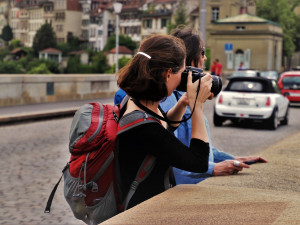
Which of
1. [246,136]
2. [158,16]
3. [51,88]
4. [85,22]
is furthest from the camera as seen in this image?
[85,22]

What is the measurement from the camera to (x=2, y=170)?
895 cm

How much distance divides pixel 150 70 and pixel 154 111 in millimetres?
209

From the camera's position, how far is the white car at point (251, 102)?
17.3 m

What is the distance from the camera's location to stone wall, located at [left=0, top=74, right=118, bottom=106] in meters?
19.9

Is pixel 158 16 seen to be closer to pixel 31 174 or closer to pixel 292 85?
pixel 292 85

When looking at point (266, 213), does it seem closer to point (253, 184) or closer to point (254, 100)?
point (253, 184)

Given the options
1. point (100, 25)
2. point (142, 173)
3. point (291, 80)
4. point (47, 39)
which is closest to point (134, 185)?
point (142, 173)

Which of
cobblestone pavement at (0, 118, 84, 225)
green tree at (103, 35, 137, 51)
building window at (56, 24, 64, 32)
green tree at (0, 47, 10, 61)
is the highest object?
cobblestone pavement at (0, 118, 84, 225)

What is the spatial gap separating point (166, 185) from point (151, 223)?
0.48 meters

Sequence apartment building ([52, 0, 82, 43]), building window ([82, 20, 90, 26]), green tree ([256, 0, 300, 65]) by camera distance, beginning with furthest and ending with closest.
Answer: apartment building ([52, 0, 82, 43])
building window ([82, 20, 90, 26])
green tree ([256, 0, 300, 65])

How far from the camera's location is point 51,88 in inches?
875

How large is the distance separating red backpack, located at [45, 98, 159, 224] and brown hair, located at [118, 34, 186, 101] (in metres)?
0.11

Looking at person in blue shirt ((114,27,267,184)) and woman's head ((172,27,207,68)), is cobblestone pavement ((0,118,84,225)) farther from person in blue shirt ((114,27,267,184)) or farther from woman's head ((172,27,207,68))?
woman's head ((172,27,207,68))

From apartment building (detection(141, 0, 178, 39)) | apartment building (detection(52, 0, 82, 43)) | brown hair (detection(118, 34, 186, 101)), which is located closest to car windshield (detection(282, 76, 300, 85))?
brown hair (detection(118, 34, 186, 101))
